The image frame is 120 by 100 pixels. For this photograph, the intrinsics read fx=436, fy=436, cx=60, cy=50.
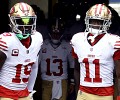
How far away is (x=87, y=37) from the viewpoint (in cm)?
430

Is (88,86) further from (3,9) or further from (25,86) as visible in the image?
(3,9)

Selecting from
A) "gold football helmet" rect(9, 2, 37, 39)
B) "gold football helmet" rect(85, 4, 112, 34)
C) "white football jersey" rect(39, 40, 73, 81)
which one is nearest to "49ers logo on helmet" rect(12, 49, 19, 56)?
"gold football helmet" rect(9, 2, 37, 39)

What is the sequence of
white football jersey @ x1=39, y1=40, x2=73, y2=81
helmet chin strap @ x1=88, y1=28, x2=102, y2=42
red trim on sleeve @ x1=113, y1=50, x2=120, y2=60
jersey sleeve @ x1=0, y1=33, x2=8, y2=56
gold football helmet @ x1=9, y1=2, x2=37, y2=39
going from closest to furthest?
1. jersey sleeve @ x1=0, y1=33, x2=8, y2=56
2. gold football helmet @ x1=9, y1=2, x2=37, y2=39
3. red trim on sleeve @ x1=113, y1=50, x2=120, y2=60
4. helmet chin strap @ x1=88, y1=28, x2=102, y2=42
5. white football jersey @ x1=39, y1=40, x2=73, y2=81

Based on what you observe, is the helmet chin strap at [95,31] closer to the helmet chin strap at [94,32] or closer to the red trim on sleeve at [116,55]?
the helmet chin strap at [94,32]

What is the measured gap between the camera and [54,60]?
226 inches

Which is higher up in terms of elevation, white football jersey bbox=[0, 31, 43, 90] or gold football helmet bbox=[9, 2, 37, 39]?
gold football helmet bbox=[9, 2, 37, 39]

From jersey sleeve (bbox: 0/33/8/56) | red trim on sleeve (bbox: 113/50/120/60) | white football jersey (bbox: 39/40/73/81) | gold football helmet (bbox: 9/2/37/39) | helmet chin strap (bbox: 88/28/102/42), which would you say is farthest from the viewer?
white football jersey (bbox: 39/40/73/81)

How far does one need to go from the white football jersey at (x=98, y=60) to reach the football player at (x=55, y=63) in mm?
1472

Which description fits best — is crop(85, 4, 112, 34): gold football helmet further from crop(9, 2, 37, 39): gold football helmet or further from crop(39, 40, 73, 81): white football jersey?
crop(39, 40, 73, 81): white football jersey

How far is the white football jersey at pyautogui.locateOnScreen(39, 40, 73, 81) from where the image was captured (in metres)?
5.74

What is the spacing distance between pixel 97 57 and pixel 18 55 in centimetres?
77

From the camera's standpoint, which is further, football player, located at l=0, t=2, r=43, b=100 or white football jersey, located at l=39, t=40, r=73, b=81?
white football jersey, located at l=39, t=40, r=73, b=81

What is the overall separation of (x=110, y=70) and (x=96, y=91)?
9.7 inches

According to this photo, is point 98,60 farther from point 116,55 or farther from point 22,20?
point 22,20
